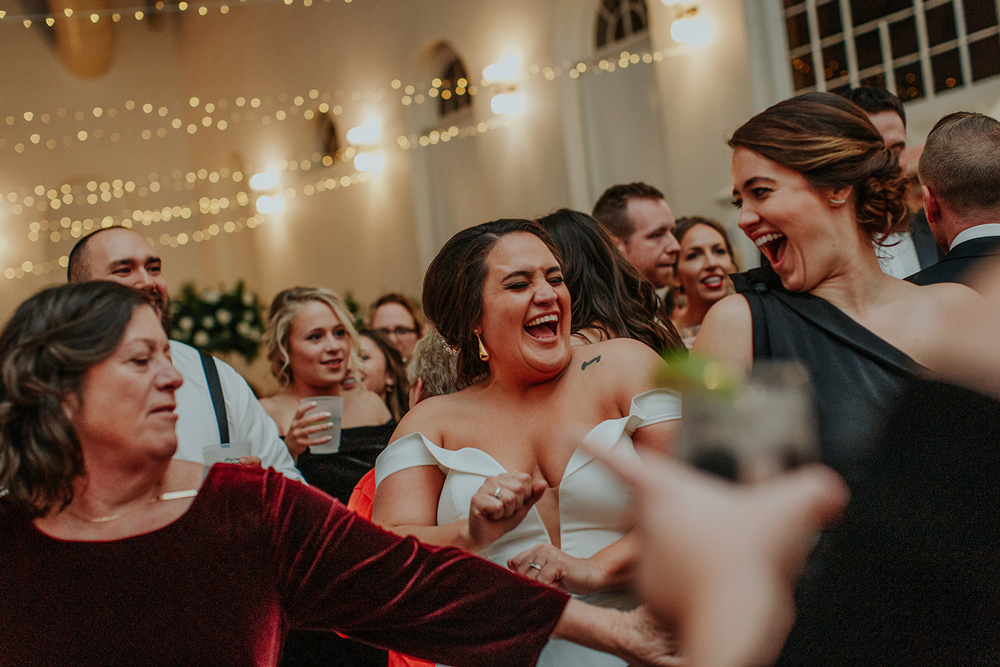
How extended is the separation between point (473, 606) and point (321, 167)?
39.7 feet

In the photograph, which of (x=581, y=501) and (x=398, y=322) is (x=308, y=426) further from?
(x=398, y=322)

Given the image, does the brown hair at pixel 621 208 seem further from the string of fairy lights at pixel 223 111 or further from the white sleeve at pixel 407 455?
the string of fairy lights at pixel 223 111

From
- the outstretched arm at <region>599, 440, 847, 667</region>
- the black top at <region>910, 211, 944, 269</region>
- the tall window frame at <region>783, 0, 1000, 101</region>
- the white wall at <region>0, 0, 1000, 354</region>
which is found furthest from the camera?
the white wall at <region>0, 0, 1000, 354</region>

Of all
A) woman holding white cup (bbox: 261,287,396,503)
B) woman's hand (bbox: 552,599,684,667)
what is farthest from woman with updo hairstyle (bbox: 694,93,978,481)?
woman holding white cup (bbox: 261,287,396,503)

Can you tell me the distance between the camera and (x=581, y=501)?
2.07 metres

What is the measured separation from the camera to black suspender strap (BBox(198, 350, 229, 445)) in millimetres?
3062

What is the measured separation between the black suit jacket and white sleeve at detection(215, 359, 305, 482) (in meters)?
2.02

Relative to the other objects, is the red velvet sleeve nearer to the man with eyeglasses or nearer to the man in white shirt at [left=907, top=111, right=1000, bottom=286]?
the man in white shirt at [left=907, top=111, right=1000, bottom=286]

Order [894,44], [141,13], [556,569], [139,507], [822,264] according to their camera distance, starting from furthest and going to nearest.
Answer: [141,13] → [894,44] → [822,264] → [556,569] → [139,507]

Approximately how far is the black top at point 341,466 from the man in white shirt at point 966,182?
6.28 feet

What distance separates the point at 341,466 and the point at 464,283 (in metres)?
1.22

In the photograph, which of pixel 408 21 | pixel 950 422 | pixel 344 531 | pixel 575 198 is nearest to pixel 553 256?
pixel 344 531

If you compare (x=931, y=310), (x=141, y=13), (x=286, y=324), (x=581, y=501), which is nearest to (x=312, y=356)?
(x=286, y=324)

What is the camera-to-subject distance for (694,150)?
311 inches
